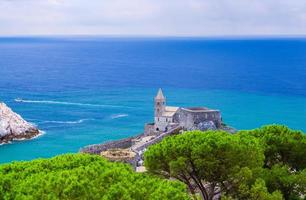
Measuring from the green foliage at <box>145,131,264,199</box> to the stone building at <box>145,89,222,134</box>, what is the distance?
29.5 m

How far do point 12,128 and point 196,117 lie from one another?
3376 centimetres

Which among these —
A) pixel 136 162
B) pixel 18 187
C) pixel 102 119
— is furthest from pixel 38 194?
pixel 102 119

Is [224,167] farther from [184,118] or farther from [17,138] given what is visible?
[17,138]

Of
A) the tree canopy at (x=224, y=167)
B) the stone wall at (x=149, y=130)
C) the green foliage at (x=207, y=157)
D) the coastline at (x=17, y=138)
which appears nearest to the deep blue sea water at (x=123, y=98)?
the coastline at (x=17, y=138)

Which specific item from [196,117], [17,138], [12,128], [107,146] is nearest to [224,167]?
[107,146]

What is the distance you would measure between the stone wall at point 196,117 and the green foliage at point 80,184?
119 ft

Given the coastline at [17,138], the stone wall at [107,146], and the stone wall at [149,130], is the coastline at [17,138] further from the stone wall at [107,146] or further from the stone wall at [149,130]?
the stone wall at [107,146]

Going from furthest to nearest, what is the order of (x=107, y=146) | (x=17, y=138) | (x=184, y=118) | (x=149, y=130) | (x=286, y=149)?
(x=17, y=138) < (x=149, y=130) < (x=184, y=118) < (x=107, y=146) < (x=286, y=149)

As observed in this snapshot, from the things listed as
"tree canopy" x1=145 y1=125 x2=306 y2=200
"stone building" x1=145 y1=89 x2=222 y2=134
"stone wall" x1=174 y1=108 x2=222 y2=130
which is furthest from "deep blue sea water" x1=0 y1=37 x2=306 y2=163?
"tree canopy" x1=145 y1=125 x2=306 y2=200

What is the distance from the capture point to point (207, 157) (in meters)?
30.4

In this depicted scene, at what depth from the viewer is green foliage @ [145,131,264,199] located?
30438 millimetres

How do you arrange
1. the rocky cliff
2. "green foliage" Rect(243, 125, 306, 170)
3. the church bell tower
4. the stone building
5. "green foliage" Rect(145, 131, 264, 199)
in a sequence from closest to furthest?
"green foliage" Rect(145, 131, 264, 199) < "green foliage" Rect(243, 125, 306, 170) < the stone building < the church bell tower < the rocky cliff

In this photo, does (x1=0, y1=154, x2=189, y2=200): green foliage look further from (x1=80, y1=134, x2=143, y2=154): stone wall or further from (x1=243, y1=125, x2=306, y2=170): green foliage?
(x1=80, y1=134, x2=143, y2=154): stone wall

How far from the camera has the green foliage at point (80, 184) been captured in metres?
21.3
